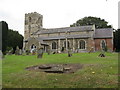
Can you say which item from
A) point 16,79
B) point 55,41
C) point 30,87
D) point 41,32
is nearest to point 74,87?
point 30,87

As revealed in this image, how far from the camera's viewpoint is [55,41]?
50.5 m

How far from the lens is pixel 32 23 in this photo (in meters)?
62.4

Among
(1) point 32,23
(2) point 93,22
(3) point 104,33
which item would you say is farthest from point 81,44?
(2) point 93,22

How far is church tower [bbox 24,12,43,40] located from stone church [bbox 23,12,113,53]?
4.91 metres

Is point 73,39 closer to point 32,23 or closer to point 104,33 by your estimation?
point 104,33

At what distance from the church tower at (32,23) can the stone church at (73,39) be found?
4905 millimetres

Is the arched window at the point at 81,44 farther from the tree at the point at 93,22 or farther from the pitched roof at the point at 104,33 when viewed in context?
the tree at the point at 93,22

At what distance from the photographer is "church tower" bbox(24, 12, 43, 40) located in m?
61.8

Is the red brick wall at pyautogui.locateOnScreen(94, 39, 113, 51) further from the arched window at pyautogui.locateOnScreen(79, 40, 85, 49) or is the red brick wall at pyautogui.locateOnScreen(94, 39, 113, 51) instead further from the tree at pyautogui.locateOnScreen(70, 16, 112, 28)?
the tree at pyautogui.locateOnScreen(70, 16, 112, 28)

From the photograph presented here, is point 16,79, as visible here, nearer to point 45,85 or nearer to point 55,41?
point 45,85

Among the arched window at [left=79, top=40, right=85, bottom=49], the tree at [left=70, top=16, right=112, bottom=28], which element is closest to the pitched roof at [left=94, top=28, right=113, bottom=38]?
the arched window at [left=79, top=40, right=85, bottom=49]

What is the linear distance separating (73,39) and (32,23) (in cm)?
2091

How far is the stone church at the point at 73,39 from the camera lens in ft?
150

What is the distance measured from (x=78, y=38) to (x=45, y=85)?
40.5 m
